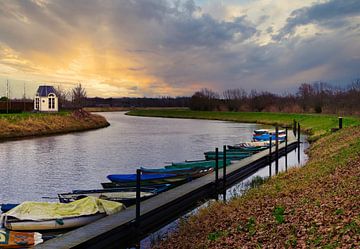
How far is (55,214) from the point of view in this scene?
11.7 metres

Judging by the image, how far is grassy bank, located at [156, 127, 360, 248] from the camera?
27.1ft

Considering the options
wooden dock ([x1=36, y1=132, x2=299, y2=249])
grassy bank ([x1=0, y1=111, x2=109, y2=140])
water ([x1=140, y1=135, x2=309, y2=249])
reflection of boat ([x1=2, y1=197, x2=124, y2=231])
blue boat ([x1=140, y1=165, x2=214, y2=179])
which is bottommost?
water ([x1=140, y1=135, x2=309, y2=249])

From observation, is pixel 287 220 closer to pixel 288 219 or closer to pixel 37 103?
pixel 288 219

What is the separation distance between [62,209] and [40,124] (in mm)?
47165

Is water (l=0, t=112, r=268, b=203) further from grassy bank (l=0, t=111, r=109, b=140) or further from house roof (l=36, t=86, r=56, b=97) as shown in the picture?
house roof (l=36, t=86, r=56, b=97)

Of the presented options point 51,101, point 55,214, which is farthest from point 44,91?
point 55,214

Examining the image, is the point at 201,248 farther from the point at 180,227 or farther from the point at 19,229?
the point at 19,229

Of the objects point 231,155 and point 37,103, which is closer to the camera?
point 231,155

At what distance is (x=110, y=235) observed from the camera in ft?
34.9

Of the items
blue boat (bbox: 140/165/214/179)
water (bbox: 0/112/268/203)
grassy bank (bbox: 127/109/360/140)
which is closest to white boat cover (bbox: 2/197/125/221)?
blue boat (bbox: 140/165/214/179)

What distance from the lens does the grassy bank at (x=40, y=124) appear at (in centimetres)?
5067

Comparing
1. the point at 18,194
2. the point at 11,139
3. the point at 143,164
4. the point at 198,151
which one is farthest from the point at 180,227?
the point at 11,139

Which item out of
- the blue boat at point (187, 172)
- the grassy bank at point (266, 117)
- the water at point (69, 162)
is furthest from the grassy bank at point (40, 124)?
the blue boat at point (187, 172)

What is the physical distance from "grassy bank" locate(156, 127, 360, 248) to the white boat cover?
222cm
